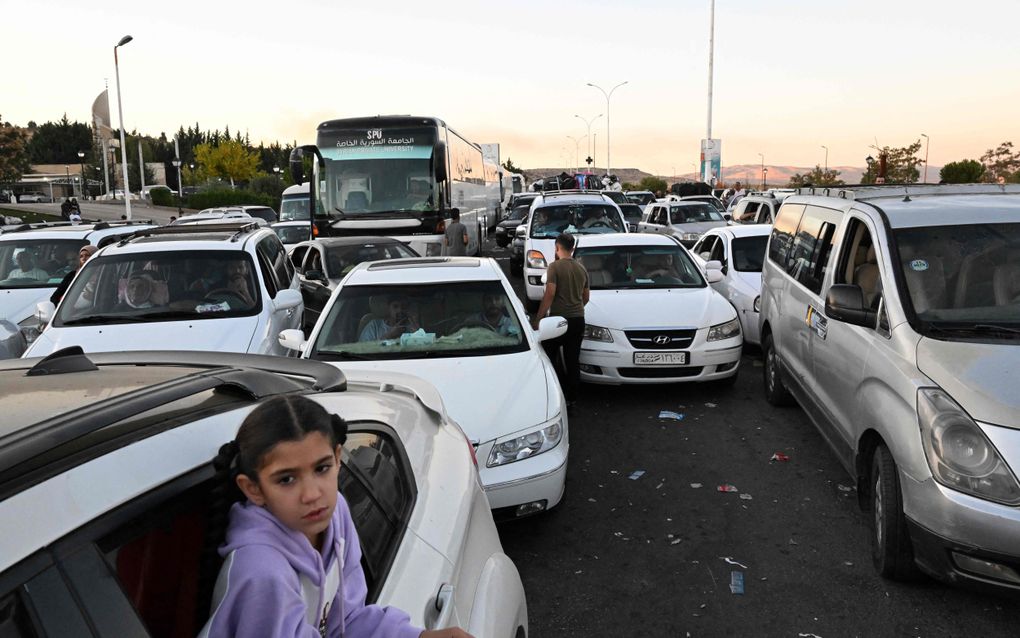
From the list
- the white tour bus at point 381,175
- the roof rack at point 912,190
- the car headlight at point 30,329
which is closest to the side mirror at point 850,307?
the roof rack at point 912,190

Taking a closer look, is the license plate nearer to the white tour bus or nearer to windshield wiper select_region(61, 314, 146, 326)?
windshield wiper select_region(61, 314, 146, 326)

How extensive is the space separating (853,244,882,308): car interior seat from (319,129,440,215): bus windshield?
11.4 meters

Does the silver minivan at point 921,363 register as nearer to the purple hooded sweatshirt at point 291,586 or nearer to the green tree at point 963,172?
the purple hooded sweatshirt at point 291,586

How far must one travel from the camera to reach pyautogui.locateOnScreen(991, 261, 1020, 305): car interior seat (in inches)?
188

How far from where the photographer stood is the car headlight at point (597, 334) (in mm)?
8258

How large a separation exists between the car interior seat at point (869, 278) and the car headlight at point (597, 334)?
9.69ft

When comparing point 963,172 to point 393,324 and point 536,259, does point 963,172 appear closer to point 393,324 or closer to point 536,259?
point 536,259

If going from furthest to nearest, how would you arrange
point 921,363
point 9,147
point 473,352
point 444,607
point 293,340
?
1. point 9,147
2. point 293,340
3. point 473,352
4. point 921,363
5. point 444,607

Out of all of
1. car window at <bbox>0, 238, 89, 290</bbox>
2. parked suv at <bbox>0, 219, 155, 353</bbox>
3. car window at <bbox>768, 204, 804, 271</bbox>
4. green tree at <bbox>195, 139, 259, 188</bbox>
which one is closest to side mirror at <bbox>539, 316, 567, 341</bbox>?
car window at <bbox>768, 204, 804, 271</bbox>

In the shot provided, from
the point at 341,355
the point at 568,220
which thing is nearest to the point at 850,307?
the point at 341,355

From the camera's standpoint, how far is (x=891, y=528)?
4211 mm

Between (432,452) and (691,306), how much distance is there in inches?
243

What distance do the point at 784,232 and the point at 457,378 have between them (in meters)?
4.12

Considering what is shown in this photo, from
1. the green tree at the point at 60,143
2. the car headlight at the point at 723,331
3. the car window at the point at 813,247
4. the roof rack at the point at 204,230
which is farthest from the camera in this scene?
the green tree at the point at 60,143
